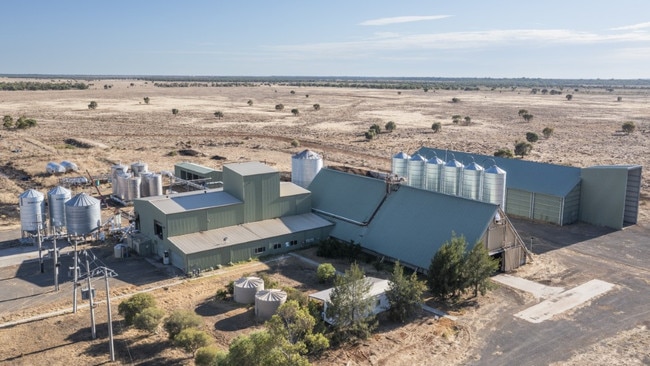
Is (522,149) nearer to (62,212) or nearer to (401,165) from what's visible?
(401,165)

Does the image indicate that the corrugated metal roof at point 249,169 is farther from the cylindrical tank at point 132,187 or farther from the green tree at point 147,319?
the green tree at point 147,319

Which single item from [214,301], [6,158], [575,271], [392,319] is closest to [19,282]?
[214,301]

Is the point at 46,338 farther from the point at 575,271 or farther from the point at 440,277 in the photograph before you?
the point at 575,271

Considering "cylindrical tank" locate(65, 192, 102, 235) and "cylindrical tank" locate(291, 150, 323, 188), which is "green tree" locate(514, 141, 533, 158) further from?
"cylindrical tank" locate(65, 192, 102, 235)

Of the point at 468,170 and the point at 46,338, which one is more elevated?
the point at 468,170

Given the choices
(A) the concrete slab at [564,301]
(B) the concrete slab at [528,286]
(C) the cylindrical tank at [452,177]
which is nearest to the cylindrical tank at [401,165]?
(C) the cylindrical tank at [452,177]

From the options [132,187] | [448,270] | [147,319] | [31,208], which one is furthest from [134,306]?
[132,187]
